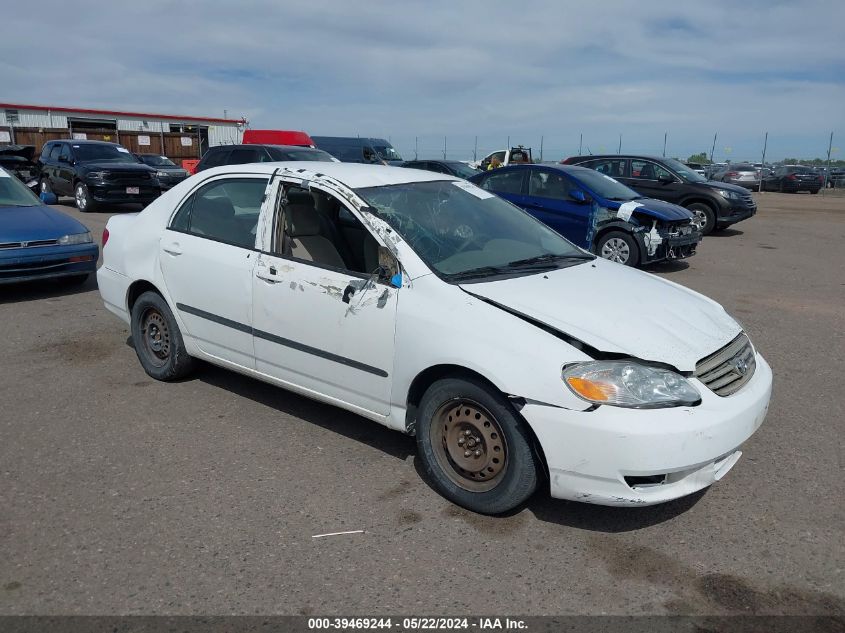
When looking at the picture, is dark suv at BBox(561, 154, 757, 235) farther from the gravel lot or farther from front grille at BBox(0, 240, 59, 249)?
front grille at BBox(0, 240, 59, 249)

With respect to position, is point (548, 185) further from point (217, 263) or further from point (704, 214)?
point (217, 263)

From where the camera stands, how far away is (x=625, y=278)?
165 inches

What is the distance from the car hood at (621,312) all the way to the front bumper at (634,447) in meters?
0.27

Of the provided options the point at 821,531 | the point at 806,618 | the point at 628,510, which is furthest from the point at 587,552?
the point at 821,531

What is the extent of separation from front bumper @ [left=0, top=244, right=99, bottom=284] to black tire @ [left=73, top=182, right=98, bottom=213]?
980cm

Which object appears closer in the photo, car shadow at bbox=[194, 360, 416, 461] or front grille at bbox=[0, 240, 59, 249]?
car shadow at bbox=[194, 360, 416, 461]

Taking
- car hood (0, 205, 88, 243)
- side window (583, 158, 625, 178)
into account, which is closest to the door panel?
car hood (0, 205, 88, 243)

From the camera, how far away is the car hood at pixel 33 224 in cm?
780

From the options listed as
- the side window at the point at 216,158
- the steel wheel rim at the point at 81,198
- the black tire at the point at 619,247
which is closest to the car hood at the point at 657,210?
the black tire at the point at 619,247

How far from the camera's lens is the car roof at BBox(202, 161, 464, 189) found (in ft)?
14.0

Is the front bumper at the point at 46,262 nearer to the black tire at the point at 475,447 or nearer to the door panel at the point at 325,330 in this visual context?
the door panel at the point at 325,330

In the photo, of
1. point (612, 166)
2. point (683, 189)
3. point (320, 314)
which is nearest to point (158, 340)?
point (320, 314)

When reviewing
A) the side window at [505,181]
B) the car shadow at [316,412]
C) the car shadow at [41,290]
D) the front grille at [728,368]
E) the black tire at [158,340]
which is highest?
the side window at [505,181]

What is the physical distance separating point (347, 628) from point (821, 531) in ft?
7.49
